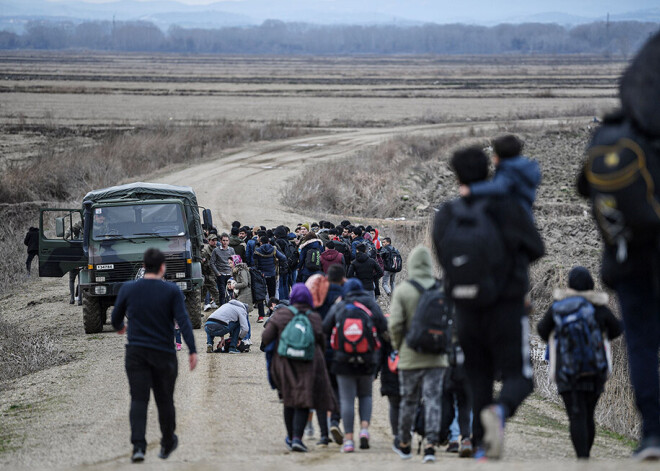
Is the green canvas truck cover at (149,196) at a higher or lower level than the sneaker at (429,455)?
higher

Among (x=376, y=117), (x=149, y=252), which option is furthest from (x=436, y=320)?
(x=376, y=117)

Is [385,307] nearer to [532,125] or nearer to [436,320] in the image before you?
[436,320]

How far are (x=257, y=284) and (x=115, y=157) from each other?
26.0 metres

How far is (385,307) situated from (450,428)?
452 inches

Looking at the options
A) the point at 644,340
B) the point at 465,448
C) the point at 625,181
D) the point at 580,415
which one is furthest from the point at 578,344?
the point at 625,181

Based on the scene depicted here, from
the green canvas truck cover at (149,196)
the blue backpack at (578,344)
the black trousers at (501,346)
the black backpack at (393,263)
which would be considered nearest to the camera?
the black trousers at (501,346)

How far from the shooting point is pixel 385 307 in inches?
784

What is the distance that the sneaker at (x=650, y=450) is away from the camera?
5.22m

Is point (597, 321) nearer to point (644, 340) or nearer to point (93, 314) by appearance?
point (644, 340)

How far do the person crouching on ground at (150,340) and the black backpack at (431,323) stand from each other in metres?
2.03

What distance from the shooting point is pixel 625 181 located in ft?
15.7

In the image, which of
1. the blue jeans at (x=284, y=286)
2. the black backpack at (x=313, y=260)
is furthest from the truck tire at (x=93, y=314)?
the black backpack at (x=313, y=260)

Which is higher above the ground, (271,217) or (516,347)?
(516,347)

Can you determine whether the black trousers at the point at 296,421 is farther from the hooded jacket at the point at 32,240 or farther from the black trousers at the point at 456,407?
the hooded jacket at the point at 32,240
